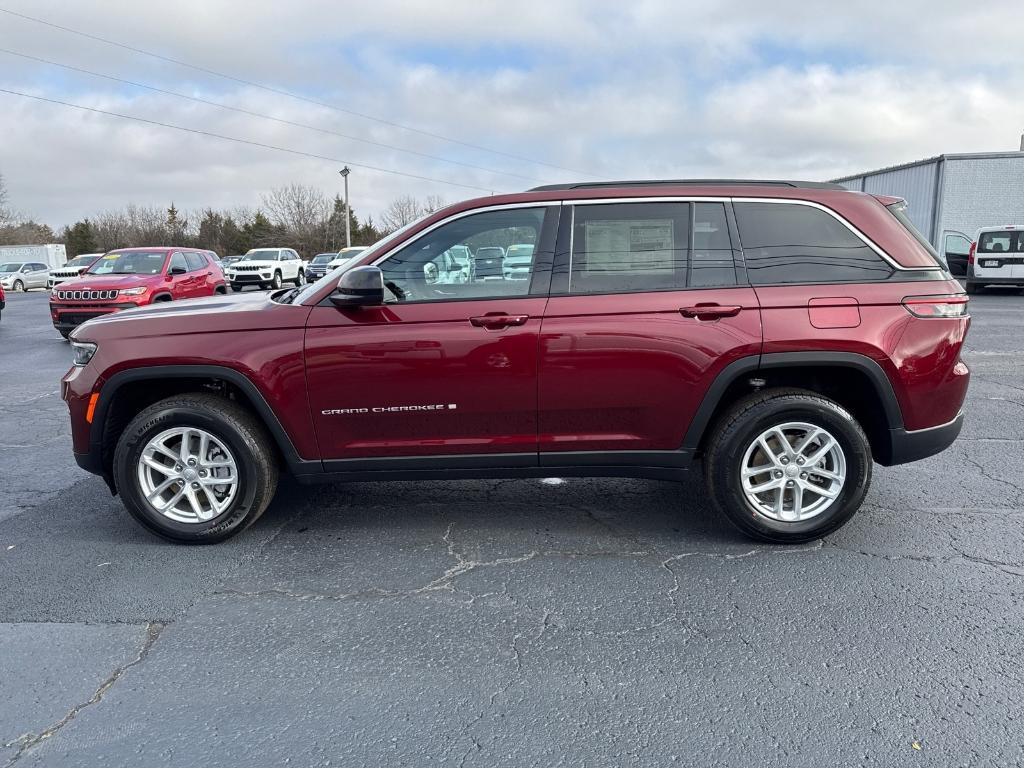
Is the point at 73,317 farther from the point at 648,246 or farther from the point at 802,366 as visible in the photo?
the point at 802,366

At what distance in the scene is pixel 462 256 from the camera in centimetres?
393

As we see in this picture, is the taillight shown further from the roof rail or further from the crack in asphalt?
the crack in asphalt

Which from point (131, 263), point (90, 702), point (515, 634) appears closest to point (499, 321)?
point (515, 634)

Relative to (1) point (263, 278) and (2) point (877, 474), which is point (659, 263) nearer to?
(2) point (877, 474)

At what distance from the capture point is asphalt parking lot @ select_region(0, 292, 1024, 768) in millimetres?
2408

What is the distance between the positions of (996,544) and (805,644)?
164 centimetres

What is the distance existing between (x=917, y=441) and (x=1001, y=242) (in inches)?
769

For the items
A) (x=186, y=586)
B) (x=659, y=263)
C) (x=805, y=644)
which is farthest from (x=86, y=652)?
(x=659, y=263)

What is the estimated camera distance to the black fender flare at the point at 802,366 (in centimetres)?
375

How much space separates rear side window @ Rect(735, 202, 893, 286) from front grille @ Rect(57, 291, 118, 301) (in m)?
11.9

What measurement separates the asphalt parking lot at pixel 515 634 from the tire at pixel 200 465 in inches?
5.3

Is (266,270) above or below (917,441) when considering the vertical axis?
above

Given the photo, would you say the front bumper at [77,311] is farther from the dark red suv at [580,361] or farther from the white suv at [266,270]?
the white suv at [266,270]

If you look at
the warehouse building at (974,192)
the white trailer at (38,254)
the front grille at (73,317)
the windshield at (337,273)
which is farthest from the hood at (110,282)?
the white trailer at (38,254)
